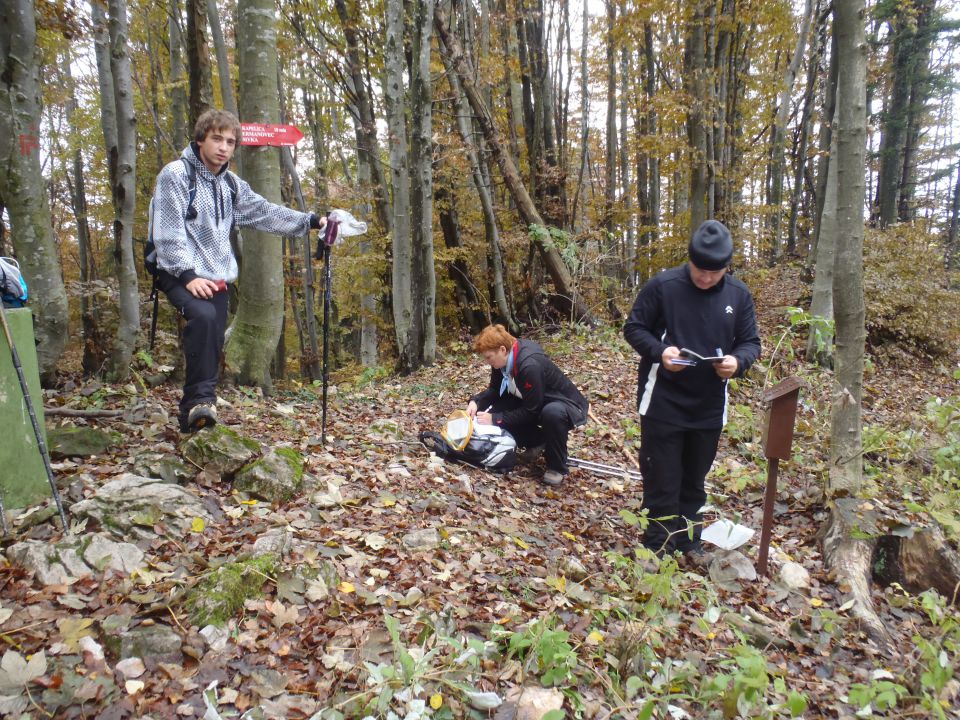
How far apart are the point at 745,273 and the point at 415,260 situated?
8504mm

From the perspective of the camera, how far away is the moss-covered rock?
258cm

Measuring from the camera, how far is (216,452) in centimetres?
394

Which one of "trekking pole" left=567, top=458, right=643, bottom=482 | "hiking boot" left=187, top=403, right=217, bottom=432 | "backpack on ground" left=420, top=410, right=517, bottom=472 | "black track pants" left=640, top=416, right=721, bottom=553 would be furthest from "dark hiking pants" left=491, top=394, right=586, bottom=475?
"hiking boot" left=187, top=403, right=217, bottom=432

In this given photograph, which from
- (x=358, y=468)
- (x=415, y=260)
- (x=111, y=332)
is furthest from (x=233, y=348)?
(x=415, y=260)

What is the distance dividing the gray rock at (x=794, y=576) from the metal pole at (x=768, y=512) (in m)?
0.15

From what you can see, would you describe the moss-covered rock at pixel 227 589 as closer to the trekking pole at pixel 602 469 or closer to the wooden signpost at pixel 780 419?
the wooden signpost at pixel 780 419

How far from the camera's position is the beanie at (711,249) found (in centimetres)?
362

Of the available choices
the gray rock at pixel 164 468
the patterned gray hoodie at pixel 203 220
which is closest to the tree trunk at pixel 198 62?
the patterned gray hoodie at pixel 203 220

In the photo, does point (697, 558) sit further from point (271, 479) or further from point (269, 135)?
point (269, 135)

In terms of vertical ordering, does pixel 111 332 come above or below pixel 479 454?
above

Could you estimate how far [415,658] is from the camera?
2.47 m

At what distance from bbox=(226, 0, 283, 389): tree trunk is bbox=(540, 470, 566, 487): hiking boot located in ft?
10.8

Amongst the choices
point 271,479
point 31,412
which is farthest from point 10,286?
point 271,479

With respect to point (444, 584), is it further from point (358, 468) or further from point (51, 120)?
point (51, 120)
